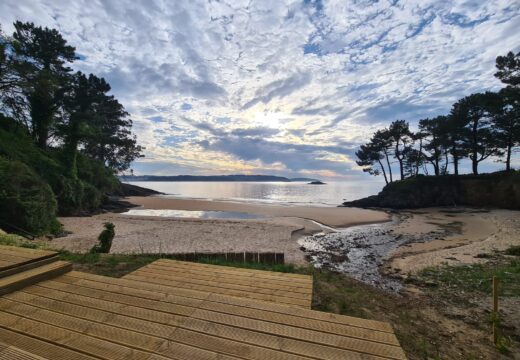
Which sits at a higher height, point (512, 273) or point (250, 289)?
point (250, 289)

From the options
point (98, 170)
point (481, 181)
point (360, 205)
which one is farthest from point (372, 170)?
point (98, 170)

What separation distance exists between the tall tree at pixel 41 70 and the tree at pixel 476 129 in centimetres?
4710

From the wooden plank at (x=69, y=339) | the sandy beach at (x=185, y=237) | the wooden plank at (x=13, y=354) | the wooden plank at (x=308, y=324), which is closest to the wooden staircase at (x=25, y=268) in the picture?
the wooden plank at (x=308, y=324)

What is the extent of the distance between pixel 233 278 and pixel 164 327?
2.30m

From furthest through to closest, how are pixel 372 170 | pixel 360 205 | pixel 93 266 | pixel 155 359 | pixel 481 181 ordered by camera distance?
pixel 372 170, pixel 360 205, pixel 481 181, pixel 93 266, pixel 155 359

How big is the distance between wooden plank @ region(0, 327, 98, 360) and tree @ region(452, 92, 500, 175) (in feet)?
141

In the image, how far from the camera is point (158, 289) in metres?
3.33


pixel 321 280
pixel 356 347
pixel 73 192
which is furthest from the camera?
pixel 73 192

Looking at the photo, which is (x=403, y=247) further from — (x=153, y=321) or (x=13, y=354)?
(x=13, y=354)

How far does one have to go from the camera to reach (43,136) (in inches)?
882

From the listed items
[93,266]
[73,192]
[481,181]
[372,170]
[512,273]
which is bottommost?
[512,273]

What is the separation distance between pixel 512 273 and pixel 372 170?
4125cm

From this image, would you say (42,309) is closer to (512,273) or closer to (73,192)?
(512,273)

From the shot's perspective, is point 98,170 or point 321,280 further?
point 98,170
